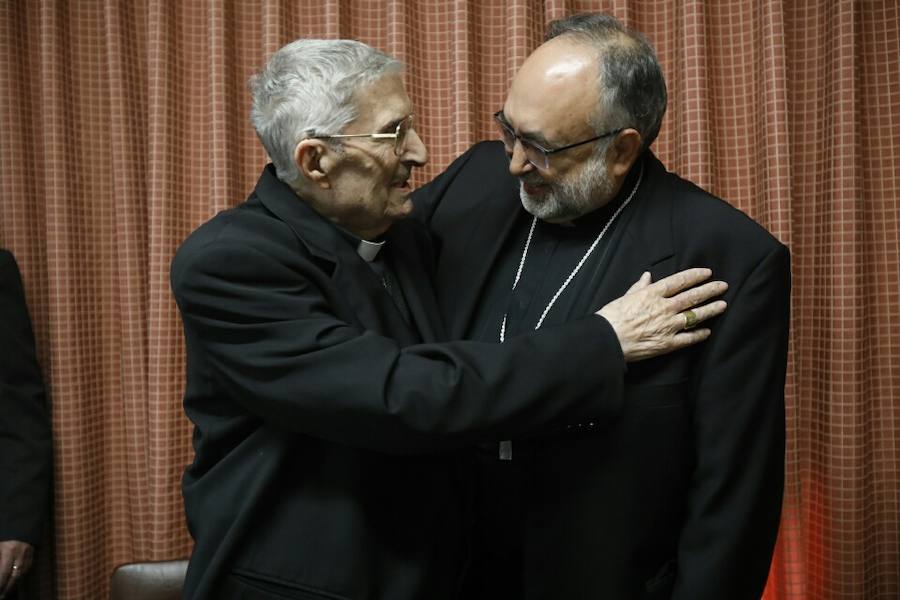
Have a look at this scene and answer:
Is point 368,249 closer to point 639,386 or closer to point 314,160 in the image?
point 314,160

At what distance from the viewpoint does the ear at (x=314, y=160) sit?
1.34 m

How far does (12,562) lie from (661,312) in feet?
6.01

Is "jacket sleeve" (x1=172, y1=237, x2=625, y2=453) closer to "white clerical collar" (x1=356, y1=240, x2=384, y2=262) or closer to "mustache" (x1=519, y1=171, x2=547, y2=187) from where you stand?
"white clerical collar" (x1=356, y1=240, x2=384, y2=262)

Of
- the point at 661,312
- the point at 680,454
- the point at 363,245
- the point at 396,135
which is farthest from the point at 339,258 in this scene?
the point at 680,454

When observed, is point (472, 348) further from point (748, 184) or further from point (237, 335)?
point (748, 184)

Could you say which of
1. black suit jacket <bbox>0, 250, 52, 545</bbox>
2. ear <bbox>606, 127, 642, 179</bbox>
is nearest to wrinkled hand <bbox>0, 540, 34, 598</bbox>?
black suit jacket <bbox>0, 250, 52, 545</bbox>

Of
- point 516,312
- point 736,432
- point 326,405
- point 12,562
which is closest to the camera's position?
point 326,405

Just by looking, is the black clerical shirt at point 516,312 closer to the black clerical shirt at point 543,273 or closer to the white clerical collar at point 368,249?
the black clerical shirt at point 543,273

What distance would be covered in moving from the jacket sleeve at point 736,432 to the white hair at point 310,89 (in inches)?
28.6

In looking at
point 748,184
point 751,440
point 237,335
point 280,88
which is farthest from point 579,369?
point 748,184

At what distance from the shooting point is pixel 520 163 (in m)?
1.49

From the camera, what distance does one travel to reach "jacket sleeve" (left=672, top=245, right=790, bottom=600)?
1.37 m

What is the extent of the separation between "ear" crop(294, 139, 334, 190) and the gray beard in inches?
14.8

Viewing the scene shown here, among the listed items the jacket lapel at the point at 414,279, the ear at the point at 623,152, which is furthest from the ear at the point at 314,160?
the ear at the point at 623,152
